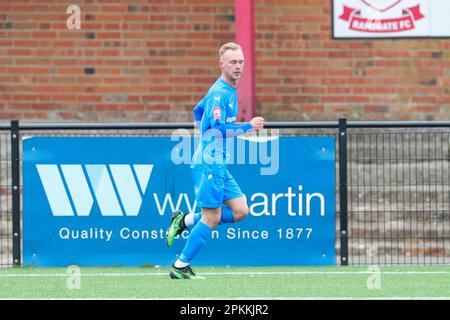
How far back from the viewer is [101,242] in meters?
11.8

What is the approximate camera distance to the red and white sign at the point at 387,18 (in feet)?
51.3

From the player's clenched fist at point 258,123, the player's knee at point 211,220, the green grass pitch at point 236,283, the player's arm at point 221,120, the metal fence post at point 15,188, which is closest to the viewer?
the green grass pitch at point 236,283

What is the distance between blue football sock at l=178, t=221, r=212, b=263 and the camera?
9.90 meters

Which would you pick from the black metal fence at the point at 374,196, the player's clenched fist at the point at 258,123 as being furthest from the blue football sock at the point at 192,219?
the black metal fence at the point at 374,196

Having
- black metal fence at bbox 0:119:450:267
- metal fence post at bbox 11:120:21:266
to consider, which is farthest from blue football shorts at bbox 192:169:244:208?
metal fence post at bbox 11:120:21:266

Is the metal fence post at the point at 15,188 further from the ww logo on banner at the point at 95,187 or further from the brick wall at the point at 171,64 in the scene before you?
the brick wall at the point at 171,64

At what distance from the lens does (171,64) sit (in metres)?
15.6

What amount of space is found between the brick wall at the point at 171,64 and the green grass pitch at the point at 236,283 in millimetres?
4223

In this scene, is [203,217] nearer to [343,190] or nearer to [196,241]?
[196,241]

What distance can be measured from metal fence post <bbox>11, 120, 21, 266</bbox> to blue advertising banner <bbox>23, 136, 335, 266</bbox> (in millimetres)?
140

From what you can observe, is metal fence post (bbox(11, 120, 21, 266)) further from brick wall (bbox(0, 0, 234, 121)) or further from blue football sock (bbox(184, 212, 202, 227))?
brick wall (bbox(0, 0, 234, 121))

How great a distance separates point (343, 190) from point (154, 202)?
5.83 ft

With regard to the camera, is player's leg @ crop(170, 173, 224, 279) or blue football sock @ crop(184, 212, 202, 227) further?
blue football sock @ crop(184, 212, 202, 227)

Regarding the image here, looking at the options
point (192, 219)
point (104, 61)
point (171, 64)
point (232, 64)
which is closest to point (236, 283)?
point (192, 219)
